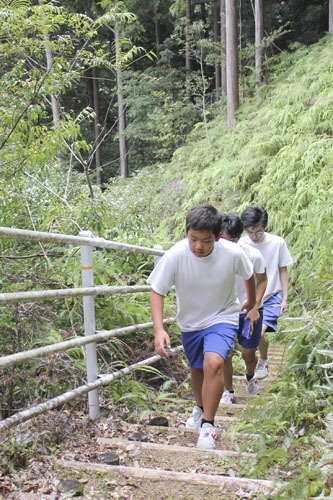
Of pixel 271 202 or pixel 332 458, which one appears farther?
pixel 271 202

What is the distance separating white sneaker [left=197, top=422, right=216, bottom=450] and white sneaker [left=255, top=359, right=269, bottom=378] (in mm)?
2043

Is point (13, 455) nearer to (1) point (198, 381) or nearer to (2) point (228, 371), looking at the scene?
(1) point (198, 381)

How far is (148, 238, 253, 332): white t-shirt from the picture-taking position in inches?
126

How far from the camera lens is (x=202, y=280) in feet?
10.6

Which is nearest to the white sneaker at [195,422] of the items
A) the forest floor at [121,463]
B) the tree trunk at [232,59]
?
the forest floor at [121,463]

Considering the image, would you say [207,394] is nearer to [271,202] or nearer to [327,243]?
[327,243]

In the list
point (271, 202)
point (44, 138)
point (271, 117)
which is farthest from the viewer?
point (271, 117)

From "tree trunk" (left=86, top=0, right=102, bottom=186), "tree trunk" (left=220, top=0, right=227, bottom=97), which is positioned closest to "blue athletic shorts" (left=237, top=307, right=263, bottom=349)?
"tree trunk" (left=220, top=0, right=227, bottom=97)

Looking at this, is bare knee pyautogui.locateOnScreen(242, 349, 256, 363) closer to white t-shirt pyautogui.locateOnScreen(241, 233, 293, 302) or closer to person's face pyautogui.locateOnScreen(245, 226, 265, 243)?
white t-shirt pyautogui.locateOnScreen(241, 233, 293, 302)

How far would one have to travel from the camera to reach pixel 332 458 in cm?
176

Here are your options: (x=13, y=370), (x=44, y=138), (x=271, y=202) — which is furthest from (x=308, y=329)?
(x=271, y=202)

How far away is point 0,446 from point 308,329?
212cm

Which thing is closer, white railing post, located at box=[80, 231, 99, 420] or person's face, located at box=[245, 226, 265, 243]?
white railing post, located at box=[80, 231, 99, 420]

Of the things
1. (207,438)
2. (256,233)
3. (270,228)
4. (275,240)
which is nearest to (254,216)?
(256,233)
